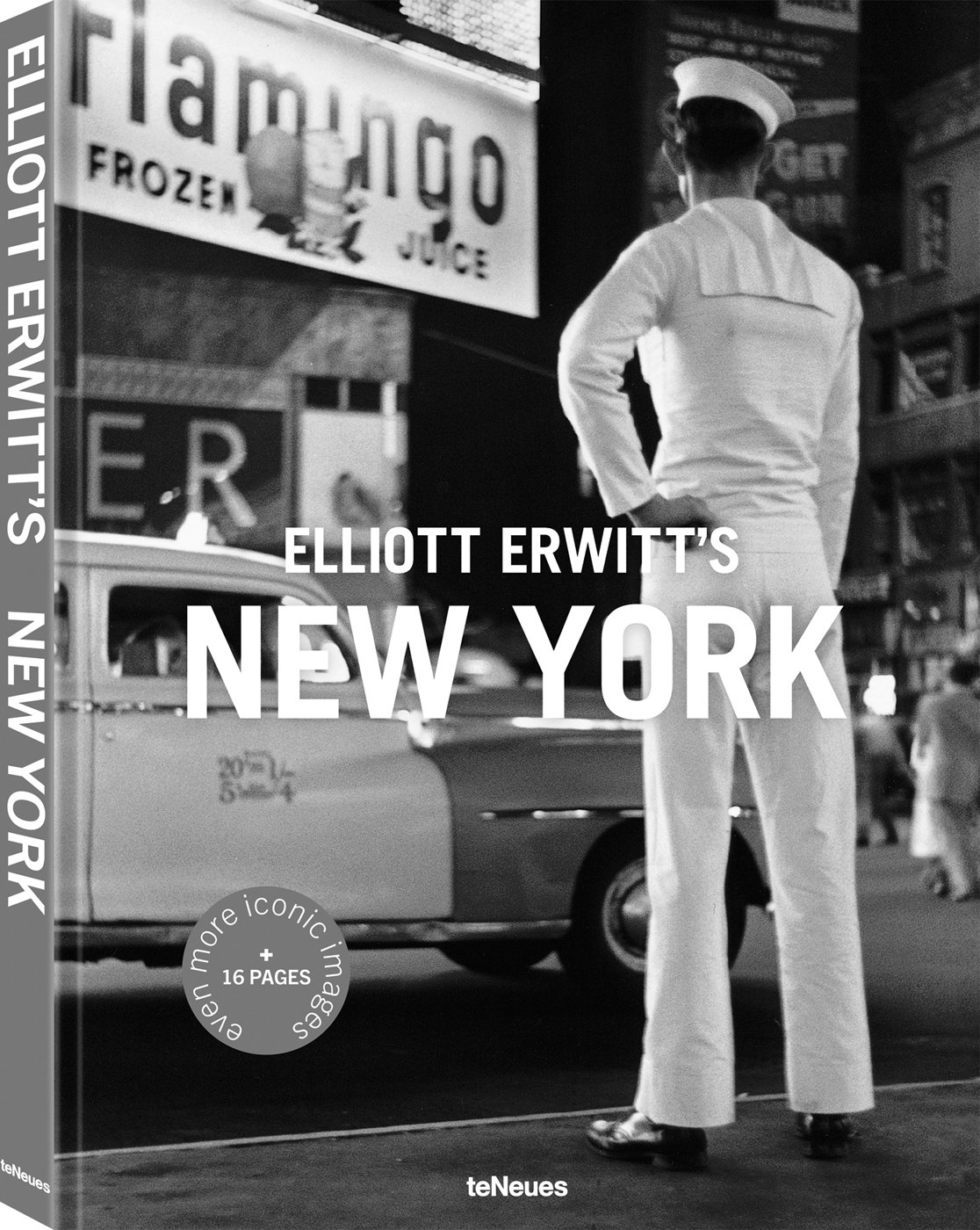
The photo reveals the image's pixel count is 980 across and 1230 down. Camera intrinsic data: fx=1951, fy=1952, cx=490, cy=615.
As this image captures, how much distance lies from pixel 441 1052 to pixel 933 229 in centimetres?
190

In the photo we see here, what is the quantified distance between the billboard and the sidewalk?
5.45 ft

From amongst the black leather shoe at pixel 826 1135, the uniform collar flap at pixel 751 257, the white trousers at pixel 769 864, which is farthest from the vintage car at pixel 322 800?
the uniform collar flap at pixel 751 257

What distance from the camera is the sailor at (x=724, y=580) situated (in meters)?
3.43

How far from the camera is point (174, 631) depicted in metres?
4.29

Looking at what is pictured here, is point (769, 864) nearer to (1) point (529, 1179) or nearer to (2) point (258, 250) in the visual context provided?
(1) point (529, 1179)

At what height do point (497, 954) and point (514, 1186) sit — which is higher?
point (497, 954)

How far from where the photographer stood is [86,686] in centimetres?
428

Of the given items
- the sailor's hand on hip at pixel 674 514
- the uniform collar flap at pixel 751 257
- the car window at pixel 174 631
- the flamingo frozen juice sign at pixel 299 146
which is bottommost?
the car window at pixel 174 631

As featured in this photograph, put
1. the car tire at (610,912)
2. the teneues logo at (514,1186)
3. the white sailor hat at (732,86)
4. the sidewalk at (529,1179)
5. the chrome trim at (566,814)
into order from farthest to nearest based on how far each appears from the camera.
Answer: the chrome trim at (566,814), the car tire at (610,912), the white sailor hat at (732,86), the teneues logo at (514,1186), the sidewalk at (529,1179)

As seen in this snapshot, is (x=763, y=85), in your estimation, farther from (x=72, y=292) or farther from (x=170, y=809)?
(x=170, y=809)

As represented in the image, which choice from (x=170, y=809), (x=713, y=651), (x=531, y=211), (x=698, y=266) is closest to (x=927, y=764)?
(x=713, y=651)

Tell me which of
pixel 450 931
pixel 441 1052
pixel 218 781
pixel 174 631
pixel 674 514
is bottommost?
pixel 441 1052

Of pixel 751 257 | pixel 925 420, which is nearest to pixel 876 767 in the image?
pixel 925 420

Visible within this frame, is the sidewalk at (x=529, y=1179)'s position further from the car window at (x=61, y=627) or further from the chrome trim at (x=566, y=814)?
the chrome trim at (x=566, y=814)
